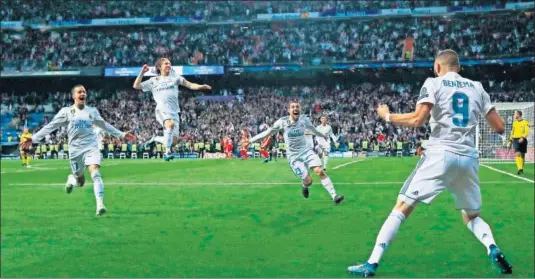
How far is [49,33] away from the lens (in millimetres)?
53812

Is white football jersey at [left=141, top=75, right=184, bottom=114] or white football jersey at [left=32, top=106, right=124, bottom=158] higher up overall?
white football jersey at [left=141, top=75, right=184, bottom=114]

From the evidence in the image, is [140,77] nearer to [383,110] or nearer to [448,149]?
[383,110]

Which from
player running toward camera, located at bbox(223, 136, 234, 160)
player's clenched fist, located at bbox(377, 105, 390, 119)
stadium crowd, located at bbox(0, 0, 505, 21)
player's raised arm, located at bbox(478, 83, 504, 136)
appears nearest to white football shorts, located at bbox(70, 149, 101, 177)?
player's clenched fist, located at bbox(377, 105, 390, 119)

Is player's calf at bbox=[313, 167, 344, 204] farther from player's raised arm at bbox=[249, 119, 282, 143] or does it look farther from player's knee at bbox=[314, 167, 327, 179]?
player's raised arm at bbox=[249, 119, 282, 143]

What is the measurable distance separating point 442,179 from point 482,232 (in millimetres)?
927

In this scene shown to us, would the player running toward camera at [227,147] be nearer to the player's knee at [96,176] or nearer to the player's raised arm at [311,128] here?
the player's raised arm at [311,128]

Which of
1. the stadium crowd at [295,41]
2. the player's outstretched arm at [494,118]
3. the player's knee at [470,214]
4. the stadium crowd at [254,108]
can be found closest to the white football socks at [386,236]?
the player's knee at [470,214]

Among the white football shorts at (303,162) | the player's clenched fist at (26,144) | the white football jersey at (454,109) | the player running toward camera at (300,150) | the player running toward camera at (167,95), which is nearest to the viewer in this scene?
the white football jersey at (454,109)

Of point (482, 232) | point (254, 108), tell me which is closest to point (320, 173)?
point (482, 232)

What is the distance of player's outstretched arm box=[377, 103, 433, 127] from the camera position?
7035mm

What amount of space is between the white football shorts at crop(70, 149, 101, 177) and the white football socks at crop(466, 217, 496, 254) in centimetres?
842

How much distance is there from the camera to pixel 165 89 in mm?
9969

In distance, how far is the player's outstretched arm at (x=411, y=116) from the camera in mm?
7035

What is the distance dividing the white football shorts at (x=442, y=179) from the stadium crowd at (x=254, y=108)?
18791mm
